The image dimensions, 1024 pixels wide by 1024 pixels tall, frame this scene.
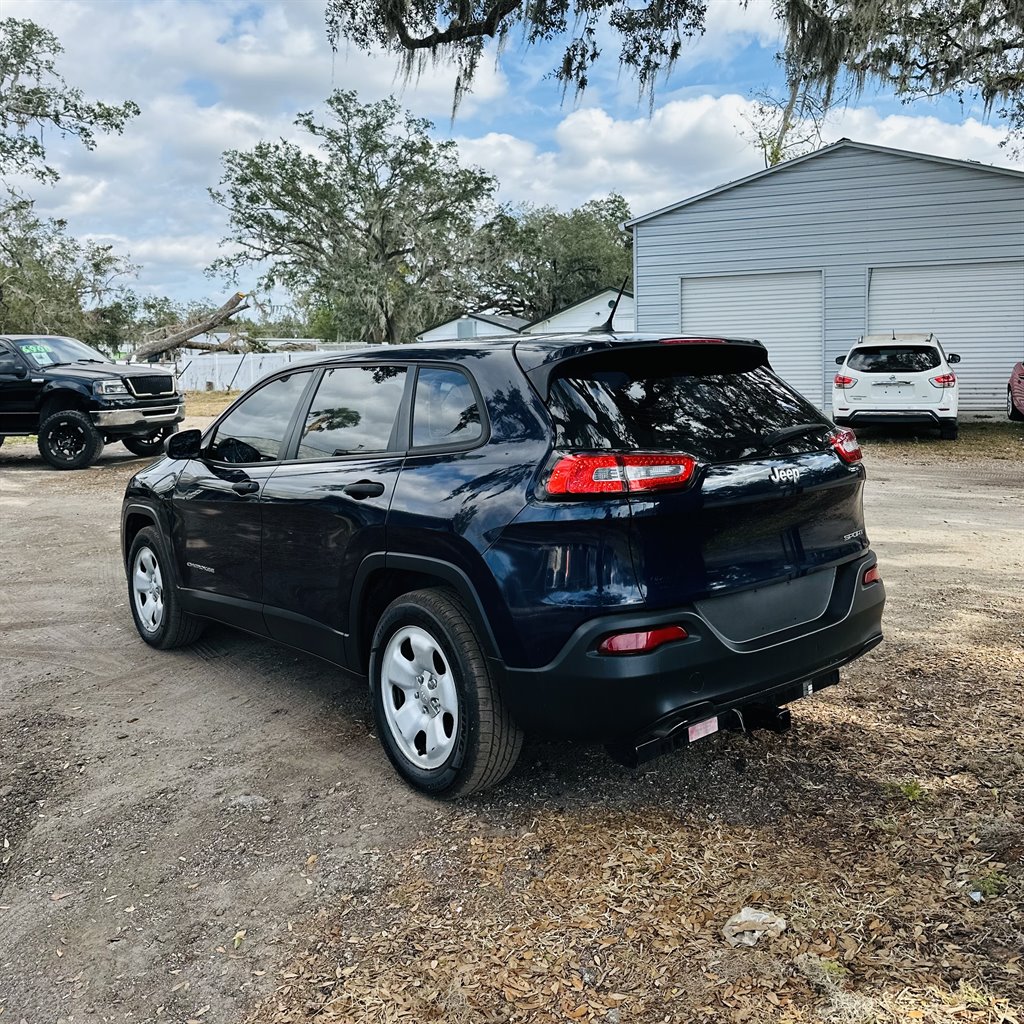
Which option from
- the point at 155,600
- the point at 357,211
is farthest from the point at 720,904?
the point at 357,211

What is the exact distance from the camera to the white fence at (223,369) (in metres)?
38.2

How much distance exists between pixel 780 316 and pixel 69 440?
1332cm

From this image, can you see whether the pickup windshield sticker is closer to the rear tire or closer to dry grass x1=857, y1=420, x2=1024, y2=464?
dry grass x1=857, y1=420, x2=1024, y2=464

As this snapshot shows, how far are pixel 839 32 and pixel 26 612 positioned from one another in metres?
11.8

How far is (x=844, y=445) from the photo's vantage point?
11.6 ft

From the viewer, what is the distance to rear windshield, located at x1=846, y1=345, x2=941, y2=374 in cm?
1370

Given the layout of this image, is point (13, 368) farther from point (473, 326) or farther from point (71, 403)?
point (473, 326)

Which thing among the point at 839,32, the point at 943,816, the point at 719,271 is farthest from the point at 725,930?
the point at 719,271

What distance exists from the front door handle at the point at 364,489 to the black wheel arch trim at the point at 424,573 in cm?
24

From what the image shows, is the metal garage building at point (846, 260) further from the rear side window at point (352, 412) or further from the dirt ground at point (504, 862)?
the rear side window at point (352, 412)

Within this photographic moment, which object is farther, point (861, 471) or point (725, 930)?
point (861, 471)

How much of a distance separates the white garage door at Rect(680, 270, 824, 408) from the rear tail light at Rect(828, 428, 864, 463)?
14.9m

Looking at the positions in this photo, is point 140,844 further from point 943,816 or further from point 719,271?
point 719,271

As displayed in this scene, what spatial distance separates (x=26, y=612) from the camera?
6.20 meters
